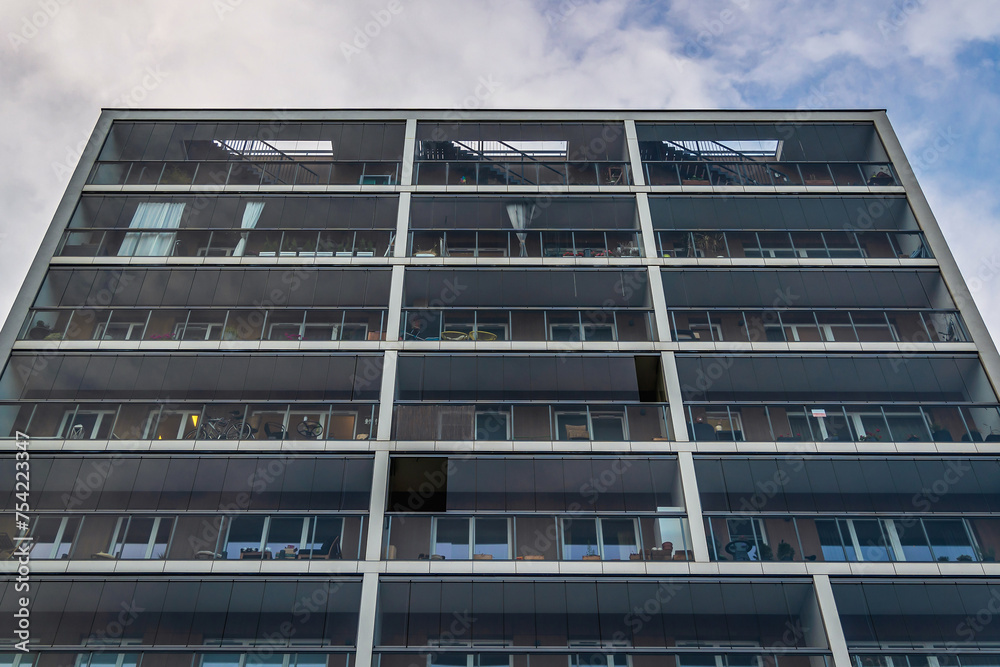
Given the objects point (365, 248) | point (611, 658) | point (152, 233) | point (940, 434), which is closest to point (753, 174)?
point (940, 434)

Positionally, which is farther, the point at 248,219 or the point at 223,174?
the point at 223,174

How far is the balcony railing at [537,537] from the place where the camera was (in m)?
19.4

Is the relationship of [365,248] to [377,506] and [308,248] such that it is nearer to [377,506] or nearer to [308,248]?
[308,248]

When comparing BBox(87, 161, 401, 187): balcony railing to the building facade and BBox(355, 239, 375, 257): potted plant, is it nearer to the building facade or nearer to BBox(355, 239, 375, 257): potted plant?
the building facade

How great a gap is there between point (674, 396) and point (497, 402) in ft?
17.3

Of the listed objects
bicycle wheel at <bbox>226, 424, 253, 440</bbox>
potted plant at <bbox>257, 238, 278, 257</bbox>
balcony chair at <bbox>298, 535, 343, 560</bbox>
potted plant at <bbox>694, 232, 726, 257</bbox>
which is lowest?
balcony chair at <bbox>298, 535, 343, 560</bbox>

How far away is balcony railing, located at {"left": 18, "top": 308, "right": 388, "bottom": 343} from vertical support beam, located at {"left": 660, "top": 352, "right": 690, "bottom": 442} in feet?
29.4

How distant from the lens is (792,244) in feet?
85.9

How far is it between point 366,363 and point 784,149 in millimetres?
18900

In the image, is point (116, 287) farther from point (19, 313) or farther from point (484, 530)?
point (484, 530)

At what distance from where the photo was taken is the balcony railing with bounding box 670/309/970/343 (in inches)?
968

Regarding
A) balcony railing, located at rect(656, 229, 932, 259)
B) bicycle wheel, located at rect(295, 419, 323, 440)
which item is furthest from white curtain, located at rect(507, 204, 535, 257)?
bicycle wheel, located at rect(295, 419, 323, 440)

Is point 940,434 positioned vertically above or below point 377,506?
above

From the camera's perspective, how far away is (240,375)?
23672mm
